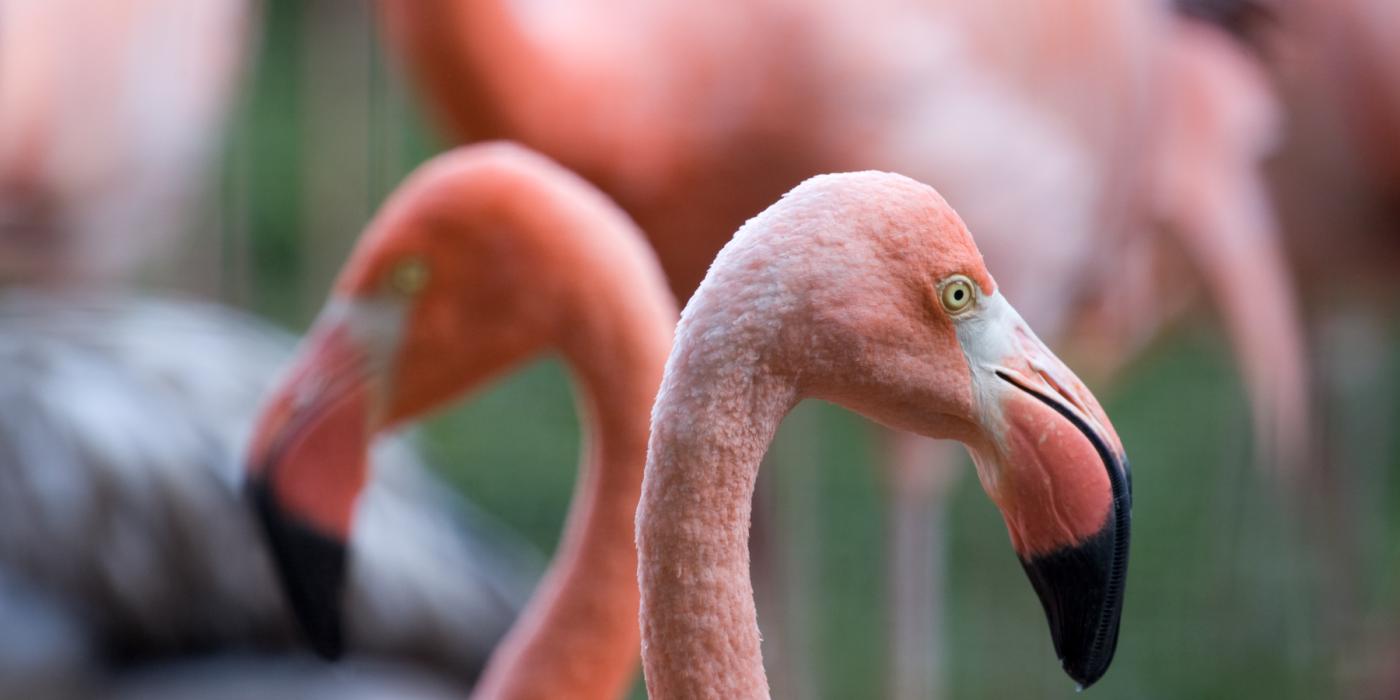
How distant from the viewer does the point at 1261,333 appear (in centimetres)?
278

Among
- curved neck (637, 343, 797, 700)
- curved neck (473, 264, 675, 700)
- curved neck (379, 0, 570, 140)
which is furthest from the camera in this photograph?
curved neck (379, 0, 570, 140)

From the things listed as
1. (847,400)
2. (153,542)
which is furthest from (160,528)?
(847,400)

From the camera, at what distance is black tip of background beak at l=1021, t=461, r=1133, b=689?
87 centimetres

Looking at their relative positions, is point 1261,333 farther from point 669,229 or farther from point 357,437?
point 357,437

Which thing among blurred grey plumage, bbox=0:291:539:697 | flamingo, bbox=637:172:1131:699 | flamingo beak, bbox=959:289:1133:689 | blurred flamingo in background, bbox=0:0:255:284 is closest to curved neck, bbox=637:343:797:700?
flamingo, bbox=637:172:1131:699

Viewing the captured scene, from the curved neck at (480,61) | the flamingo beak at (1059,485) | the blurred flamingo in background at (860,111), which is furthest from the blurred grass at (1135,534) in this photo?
the flamingo beak at (1059,485)

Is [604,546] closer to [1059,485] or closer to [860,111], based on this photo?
[1059,485]

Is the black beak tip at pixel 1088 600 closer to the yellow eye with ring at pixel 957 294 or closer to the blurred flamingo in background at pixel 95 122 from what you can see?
the yellow eye with ring at pixel 957 294

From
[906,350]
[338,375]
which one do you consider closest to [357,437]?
[338,375]

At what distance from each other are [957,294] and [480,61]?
3.80 feet

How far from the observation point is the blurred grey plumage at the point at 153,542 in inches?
83.8

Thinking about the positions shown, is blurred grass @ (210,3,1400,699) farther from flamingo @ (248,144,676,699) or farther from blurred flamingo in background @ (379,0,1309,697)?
flamingo @ (248,144,676,699)

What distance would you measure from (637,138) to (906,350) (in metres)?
1.19

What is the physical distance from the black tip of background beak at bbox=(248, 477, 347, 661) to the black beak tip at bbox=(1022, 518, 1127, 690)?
0.64 metres
